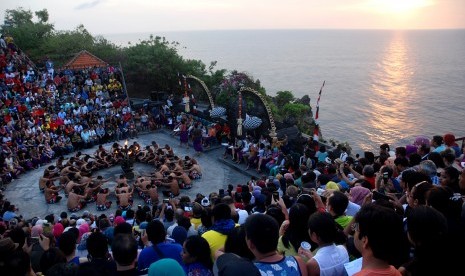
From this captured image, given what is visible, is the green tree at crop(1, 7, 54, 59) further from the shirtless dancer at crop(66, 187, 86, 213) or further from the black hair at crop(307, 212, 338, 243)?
the black hair at crop(307, 212, 338, 243)

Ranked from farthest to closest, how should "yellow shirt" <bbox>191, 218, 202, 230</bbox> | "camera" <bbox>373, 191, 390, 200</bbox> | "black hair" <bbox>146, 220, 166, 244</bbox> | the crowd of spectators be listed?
"yellow shirt" <bbox>191, 218, 202, 230</bbox>, "camera" <bbox>373, 191, 390, 200</bbox>, "black hair" <bbox>146, 220, 166, 244</bbox>, the crowd of spectators

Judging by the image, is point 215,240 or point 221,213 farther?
point 221,213

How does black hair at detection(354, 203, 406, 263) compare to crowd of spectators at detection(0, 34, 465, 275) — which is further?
crowd of spectators at detection(0, 34, 465, 275)

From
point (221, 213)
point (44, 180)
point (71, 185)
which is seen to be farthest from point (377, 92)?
point (221, 213)

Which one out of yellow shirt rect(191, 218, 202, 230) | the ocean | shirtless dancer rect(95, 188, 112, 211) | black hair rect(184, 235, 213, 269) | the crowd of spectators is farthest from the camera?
the ocean

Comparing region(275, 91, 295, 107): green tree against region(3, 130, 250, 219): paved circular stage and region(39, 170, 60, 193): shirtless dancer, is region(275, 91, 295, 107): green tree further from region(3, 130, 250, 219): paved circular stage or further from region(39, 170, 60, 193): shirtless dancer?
region(39, 170, 60, 193): shirtless dancer

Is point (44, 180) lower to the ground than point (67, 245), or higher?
lower

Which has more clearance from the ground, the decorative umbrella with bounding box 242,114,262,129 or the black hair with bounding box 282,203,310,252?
the black hair with bounding box 282,203,310,252

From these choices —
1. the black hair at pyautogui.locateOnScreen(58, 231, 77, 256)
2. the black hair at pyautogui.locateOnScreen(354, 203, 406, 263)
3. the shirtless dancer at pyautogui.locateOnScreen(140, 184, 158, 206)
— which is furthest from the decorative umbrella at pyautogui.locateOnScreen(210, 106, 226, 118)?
the black hair at pyautogui.locateOnScreen(354, 203, 406, 263)

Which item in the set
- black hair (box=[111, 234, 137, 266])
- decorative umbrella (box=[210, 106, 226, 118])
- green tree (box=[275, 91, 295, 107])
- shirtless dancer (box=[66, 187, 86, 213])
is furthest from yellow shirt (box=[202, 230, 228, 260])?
green tree (box=[275, 91, 295, 107])

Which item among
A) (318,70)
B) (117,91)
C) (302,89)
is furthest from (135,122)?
(318,70)

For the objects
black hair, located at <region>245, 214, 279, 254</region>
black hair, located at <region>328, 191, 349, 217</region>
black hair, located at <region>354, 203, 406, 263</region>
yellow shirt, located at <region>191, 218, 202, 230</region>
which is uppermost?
black hair, located at <region>354, 203, 406, 263</region>

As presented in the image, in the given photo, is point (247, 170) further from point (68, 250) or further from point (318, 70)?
point (318, 70)

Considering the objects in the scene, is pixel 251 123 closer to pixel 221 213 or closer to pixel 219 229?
pixel 221 213
